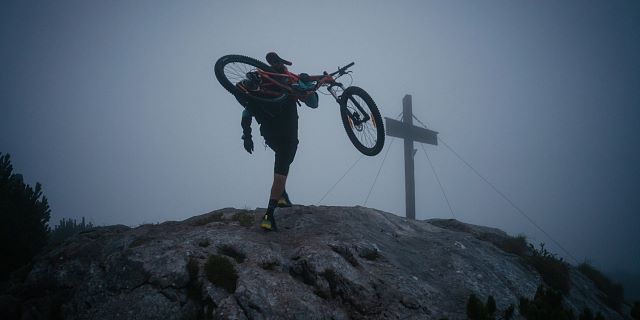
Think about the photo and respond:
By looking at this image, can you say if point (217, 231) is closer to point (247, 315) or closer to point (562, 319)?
point (247, 315)

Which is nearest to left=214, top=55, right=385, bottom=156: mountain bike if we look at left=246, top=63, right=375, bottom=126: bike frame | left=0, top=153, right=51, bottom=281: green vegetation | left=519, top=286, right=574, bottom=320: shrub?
left=246, top=63, right=375, bottom=126: bike frame

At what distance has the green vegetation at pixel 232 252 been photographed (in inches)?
193

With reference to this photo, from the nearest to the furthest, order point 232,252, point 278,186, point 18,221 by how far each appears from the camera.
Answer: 1. point 232,252
2. point 278,186
3. point 18,221

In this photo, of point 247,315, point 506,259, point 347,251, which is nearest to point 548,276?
point 506,259

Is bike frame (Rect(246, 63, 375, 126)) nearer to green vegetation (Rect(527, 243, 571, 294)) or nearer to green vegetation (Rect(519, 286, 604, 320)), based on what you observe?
green vegetation (Rect(519, 286, 604, 320))

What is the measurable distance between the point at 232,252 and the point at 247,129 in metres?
2.89

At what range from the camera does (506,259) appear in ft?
22.9

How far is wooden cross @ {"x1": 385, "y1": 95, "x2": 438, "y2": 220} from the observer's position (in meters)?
14.9

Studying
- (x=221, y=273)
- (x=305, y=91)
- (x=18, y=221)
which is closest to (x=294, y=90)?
(x=305, y=91)

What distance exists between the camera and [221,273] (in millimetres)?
4211

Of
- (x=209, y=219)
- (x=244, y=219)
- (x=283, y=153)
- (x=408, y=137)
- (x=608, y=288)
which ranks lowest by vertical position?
(x=608, y=288)

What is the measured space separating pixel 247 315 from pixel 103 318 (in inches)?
75.2

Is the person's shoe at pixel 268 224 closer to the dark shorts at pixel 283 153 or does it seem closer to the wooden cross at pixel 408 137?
the dark shorts at pixel 283 153

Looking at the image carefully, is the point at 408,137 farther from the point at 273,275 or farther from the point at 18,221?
the point at 18,221
